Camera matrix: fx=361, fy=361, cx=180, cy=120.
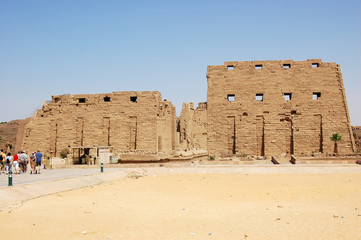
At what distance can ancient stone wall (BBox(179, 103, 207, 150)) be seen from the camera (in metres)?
35.9

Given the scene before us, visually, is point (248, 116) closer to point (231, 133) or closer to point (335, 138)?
point (231, 133)

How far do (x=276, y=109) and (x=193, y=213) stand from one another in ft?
70.1

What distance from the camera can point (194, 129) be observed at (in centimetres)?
3638

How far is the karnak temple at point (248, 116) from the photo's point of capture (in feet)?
90.5

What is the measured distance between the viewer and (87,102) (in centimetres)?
3023

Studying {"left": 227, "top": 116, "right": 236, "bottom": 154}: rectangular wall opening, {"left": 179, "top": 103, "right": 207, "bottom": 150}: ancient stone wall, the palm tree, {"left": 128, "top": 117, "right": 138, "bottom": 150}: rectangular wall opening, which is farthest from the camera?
{"left": 179, "top": 103, "right": 207, "bottom": 150}: ancient stone wall

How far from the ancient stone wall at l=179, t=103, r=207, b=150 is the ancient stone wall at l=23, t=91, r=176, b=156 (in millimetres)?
4707

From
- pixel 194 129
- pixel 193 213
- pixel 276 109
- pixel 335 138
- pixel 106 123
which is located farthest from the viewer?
pixel 194 129

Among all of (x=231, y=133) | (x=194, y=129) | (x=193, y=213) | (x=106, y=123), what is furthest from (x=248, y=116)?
(x=193, y=213)

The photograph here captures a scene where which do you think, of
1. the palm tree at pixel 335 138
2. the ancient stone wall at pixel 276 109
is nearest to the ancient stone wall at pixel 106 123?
the ancient stone wall at pixel 276 109

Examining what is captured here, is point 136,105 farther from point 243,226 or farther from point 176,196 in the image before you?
point 243,226

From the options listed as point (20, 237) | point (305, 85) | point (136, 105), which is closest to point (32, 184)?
point (20, 237)

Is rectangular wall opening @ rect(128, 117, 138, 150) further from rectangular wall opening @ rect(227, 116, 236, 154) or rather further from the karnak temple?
rectangular wall opening @ rect(227, 116, 236, 154)

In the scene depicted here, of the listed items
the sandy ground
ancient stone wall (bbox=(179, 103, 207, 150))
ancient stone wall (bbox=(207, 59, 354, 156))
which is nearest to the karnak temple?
ancient stone wall (bbox=(207, 59, 354, 156))
